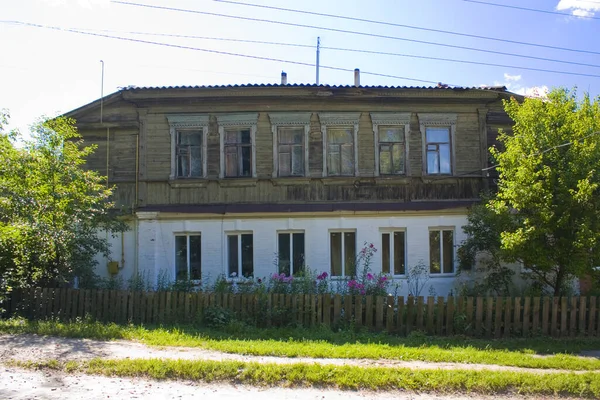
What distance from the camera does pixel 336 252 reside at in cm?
1364

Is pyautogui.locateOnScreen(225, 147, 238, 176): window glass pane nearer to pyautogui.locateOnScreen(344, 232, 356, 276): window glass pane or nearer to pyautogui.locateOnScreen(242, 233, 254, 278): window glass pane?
pyautogui.locateOnScreen(242, 233, 254, 278): window glass pane

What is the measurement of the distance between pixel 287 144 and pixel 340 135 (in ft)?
5.95

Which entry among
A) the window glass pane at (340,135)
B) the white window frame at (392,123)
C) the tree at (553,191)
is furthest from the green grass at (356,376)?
the window glass pane at (340,135)

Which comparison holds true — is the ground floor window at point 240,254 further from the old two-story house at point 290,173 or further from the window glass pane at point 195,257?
the window glass pane at point 195,257

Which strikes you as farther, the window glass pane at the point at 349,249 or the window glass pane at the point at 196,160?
the window glass pane at the point at 196,160

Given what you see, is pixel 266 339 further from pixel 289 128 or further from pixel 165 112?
pixel 165 112

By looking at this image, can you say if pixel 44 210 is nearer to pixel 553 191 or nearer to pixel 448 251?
pixel 448 251

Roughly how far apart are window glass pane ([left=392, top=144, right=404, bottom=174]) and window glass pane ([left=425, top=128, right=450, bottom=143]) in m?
1.04

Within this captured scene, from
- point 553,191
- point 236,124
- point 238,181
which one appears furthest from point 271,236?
point 553,191

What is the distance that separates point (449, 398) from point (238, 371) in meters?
3.07

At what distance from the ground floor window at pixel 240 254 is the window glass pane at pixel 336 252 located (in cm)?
255

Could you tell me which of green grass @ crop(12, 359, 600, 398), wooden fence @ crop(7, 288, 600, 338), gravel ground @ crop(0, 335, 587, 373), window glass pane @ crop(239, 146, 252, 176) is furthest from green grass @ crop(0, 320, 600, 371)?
window glass pane @ crop(239, 146, 252, 176)

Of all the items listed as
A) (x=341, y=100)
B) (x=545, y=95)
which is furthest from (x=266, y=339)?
(x=545, y=95)

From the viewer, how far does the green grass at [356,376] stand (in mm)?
6176
